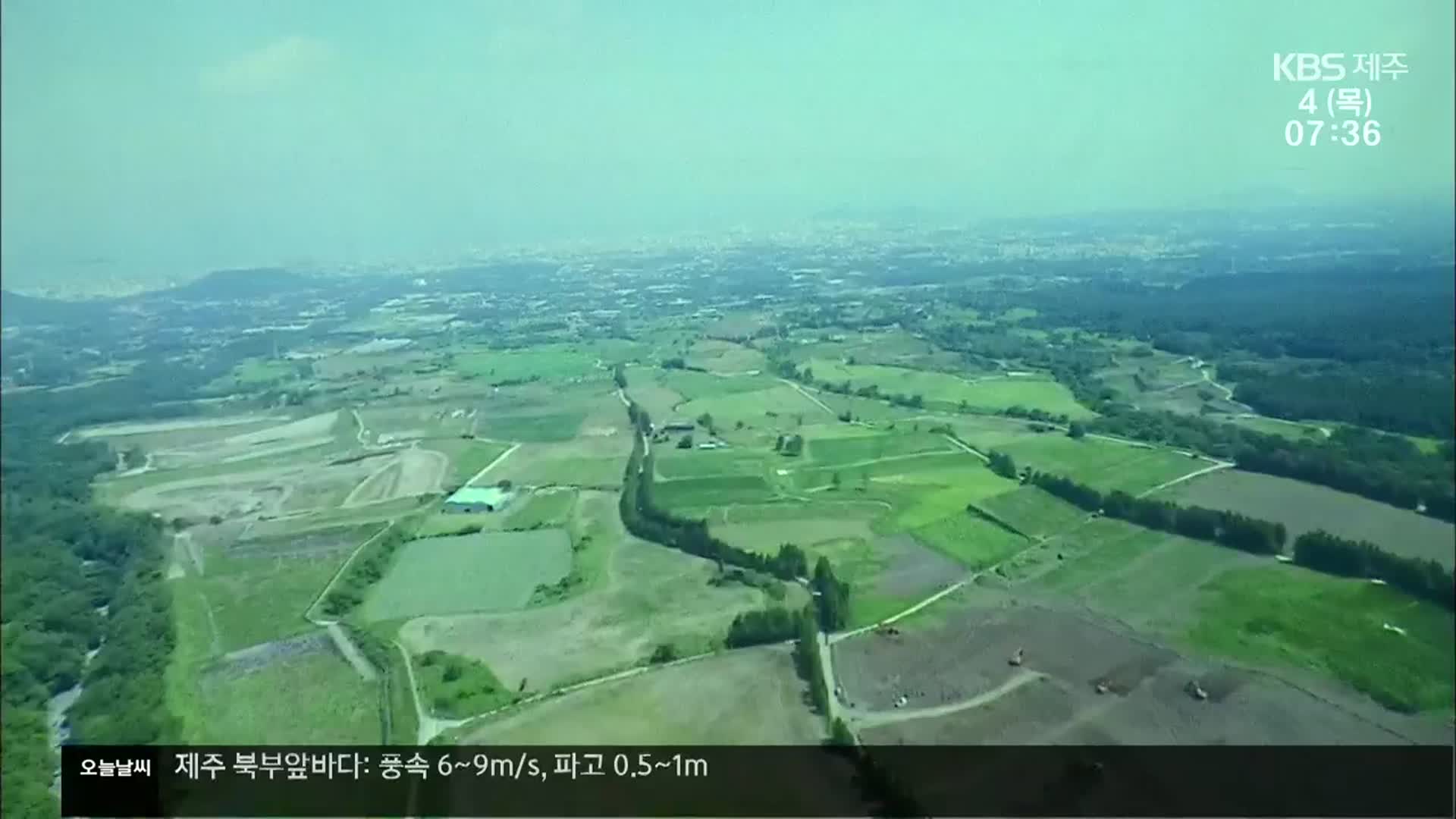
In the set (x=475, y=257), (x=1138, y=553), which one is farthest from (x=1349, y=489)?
(x=475, y=257)

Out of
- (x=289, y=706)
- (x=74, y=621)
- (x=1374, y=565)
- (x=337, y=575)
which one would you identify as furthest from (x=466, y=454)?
(x=1374, y=565)

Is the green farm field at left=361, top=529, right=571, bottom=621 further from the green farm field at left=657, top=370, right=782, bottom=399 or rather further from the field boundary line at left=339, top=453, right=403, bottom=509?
the green farm field at left=657, top=370, right=782, bottom=399

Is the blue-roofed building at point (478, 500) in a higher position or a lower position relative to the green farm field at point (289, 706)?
higher

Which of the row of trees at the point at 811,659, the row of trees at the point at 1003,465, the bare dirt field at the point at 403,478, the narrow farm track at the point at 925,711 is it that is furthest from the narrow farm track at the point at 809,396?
the narrow farm track at the point at 925,711

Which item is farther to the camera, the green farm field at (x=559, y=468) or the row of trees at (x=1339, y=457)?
the green farm field at (x=559, y=468)

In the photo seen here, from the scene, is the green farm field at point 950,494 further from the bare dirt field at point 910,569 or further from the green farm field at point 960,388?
the green farm field at point 960,388

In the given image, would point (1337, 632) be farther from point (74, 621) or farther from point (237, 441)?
point (237, 441)

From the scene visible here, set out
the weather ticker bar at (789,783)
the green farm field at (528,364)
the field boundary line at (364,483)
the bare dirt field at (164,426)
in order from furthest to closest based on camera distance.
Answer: the green farm field at (528,364) < the bare dirt field at (164,426) < the field boundary line at (364,483) < the weather ticker bar at (789,783)
